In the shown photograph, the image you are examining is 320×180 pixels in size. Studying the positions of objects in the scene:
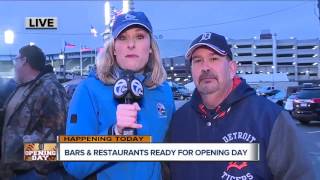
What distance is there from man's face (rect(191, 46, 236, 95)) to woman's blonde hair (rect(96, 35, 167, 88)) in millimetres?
178

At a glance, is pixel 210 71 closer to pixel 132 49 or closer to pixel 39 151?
pixel 132 49

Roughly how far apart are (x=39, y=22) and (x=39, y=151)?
56.3 inches

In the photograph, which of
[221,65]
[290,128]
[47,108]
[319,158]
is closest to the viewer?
[290,128]

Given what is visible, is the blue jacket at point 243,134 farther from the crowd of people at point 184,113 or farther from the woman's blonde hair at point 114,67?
the woman's blonde hair at point 114,67

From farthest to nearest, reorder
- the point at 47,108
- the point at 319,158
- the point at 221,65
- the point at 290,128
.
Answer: the point at 319,158, the point at 47,108, the point at 221,65, the point at 290,128

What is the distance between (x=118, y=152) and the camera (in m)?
2.15

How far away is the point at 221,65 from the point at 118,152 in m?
0.61

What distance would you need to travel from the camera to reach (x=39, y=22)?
4004 millimetres

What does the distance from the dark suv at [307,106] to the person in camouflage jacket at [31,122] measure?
14.4 metres

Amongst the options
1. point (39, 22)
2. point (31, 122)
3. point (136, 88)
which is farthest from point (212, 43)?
point (39, 22)

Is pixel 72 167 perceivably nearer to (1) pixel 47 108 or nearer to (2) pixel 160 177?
(2) pixel 160 177

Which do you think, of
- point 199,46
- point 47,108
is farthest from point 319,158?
point 199,46

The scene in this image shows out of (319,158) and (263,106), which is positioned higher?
(263,106)

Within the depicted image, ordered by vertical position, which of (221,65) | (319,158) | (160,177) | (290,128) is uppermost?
(221,65)
